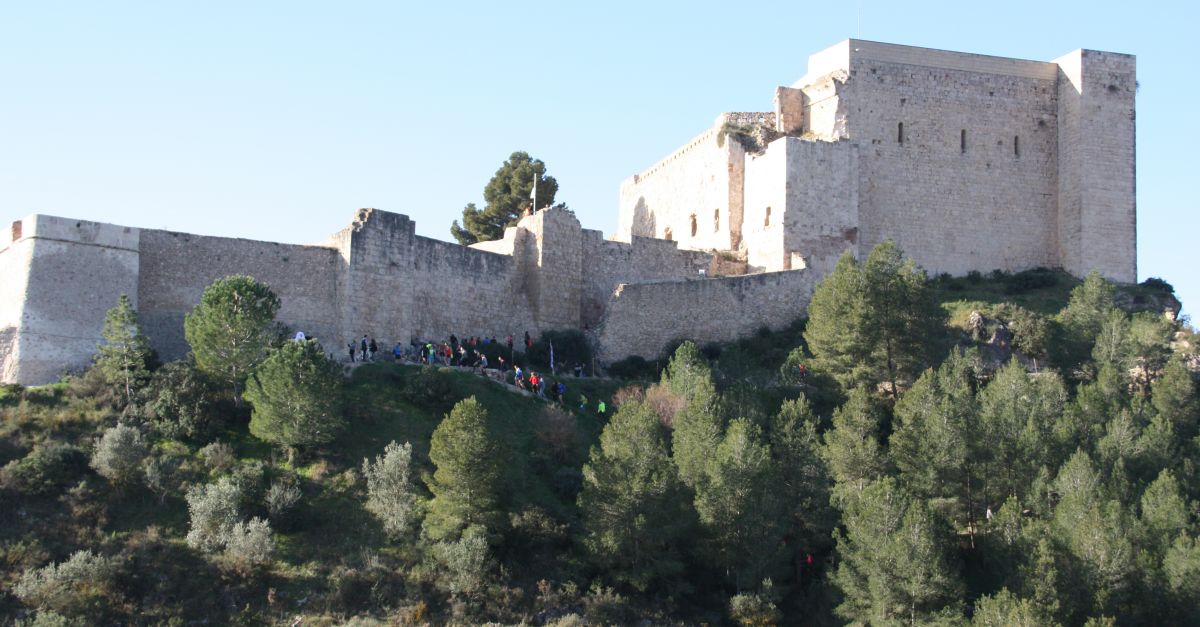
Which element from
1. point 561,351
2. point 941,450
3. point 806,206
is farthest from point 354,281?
point 806,206

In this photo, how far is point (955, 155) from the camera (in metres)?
41.7

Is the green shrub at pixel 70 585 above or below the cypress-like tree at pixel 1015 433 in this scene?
below

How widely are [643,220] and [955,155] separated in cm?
1021

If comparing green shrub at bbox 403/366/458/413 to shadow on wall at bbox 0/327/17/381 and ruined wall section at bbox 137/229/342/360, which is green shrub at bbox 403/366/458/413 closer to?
ruined wall section at bbox 137/229/342/360

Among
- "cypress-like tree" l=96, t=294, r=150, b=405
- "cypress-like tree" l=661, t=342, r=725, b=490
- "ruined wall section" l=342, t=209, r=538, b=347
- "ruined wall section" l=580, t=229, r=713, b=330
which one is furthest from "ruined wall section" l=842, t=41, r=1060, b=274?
"cypress-like tree" l=96, t=294, r=150, b=405

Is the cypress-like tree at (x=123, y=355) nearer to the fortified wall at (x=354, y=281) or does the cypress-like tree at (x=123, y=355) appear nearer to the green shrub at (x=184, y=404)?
the green shrub at (x=184, y=404)

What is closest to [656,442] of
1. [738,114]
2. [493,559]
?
[493,559]

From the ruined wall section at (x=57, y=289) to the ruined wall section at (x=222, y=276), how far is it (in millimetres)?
515

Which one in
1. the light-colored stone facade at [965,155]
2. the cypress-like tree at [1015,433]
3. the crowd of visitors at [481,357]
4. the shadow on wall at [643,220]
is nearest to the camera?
the cypress-like tree at [1015,433]

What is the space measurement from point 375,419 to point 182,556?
5361mm

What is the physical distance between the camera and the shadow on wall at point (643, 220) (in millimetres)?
46219

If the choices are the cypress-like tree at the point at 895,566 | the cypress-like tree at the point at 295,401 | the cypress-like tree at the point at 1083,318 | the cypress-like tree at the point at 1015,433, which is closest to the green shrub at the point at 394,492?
the cypress-like tree at the point at 295,401

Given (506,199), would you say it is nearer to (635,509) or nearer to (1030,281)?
(1030,281)

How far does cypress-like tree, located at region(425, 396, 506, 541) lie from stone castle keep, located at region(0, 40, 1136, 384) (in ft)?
20.0
